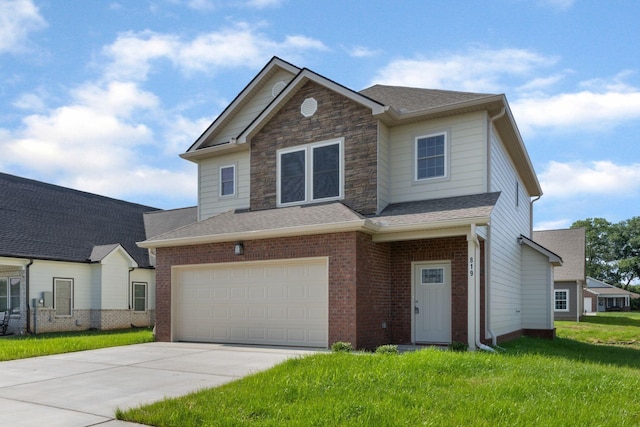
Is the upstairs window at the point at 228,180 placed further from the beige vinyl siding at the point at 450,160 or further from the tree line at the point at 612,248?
the tree line at the point at 612,248

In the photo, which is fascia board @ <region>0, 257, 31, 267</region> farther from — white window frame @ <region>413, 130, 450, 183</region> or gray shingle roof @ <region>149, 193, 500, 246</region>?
white window frame @ <region>413, 130, 450, 183</region>

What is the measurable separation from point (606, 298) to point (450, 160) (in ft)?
194

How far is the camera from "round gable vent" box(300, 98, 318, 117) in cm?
1520

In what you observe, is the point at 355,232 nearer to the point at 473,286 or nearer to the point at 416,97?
the point at 473,286

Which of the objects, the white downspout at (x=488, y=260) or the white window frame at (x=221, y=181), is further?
the white window frame at (x=221, y=181)

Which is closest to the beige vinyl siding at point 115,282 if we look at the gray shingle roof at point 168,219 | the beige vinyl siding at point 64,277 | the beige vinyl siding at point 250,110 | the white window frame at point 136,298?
the white window frame at point 136,298

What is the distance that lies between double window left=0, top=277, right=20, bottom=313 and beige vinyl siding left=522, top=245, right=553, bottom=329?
18471 millimetres

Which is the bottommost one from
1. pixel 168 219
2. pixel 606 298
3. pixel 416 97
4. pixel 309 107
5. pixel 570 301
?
pixel 606 298

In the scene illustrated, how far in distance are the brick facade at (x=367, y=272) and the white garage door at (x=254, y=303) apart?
1.24 feet

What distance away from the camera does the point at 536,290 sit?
18.5m

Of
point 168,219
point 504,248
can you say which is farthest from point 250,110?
point 168,219

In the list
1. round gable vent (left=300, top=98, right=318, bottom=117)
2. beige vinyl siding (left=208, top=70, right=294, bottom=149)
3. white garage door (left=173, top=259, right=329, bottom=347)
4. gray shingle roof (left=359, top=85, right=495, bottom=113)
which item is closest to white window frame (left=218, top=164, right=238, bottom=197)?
beige vinyl siding (left=208, top=70, right=294, bottom=149)

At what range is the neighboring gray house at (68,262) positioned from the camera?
19344 mm

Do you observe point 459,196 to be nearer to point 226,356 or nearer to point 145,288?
point 226,356
